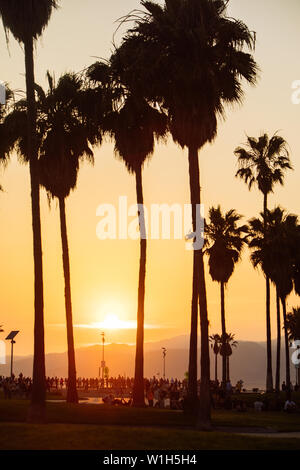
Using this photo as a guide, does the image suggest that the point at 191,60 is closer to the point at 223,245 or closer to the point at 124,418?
the point at 124,418

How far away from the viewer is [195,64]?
3098cm

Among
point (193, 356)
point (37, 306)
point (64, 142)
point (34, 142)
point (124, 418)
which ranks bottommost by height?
point (124, 418)

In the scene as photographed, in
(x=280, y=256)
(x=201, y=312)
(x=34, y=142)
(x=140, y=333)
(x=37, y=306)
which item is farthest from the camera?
(x=280, y=256)

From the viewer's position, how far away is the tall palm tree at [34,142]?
2856cm

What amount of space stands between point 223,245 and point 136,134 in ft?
98.3

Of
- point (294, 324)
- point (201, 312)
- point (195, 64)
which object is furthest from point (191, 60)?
point (294, 324)

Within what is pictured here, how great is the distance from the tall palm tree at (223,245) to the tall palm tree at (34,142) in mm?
39872

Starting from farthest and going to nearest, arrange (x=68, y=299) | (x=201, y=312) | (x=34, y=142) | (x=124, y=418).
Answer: (x=68, y=299) → (x=124, y=418) → (x=201, y=312) → (x=34, y=142)

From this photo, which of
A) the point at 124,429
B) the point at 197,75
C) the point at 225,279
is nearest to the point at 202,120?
the point at 197,75

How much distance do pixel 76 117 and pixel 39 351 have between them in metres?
16.6

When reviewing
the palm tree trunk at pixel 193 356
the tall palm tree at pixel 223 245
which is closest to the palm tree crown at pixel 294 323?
the tall palm tree at pixel 223 245

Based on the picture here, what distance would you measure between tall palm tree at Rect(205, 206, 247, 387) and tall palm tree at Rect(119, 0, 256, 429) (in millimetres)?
37456

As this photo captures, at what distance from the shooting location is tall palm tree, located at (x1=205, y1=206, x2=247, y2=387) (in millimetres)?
69625

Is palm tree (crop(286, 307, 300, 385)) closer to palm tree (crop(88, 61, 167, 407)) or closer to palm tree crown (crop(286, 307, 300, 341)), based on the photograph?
palm tree crown (crop(286, 307, 300, 341))
